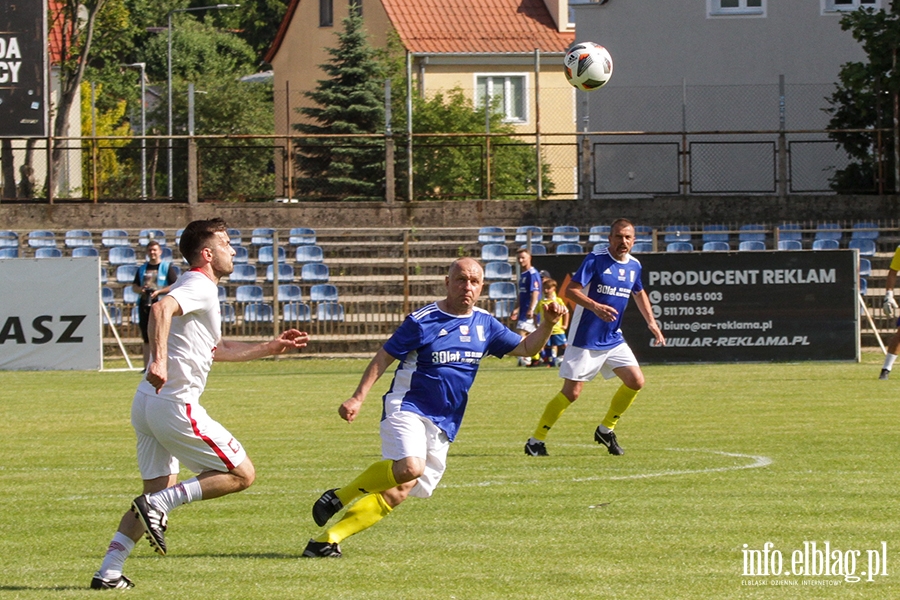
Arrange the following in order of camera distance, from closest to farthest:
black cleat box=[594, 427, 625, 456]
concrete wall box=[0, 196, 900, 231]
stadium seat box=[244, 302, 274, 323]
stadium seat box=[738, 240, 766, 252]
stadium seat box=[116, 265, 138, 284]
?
black cleat box=[594, 427, 625, 456], stadium seat box=[244, 302, 274, 323], stadium seat box=[116, 265, 138, 284], stadium seat box=[738, 240, 766, 252], concrete wall box=[0, 196, 900, 231]

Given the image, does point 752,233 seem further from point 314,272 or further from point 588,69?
point 588,69

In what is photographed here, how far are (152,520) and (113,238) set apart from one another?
76.7 feet

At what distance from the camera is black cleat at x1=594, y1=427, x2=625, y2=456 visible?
37.4 ft

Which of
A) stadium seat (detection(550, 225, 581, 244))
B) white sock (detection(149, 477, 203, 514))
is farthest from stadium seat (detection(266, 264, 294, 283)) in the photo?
white sock (detection(149, 477, 203, 514))

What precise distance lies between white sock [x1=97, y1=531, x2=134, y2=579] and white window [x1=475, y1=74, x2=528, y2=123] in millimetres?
42484

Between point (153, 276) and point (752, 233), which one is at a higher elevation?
point (752, 233)

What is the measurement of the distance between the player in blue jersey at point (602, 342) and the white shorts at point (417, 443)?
4173mm

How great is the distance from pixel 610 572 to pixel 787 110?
29.4m

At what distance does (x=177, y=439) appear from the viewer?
6.50 metres

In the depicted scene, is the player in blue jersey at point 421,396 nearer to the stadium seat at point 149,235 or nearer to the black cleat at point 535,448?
the black cleat at point 535,448

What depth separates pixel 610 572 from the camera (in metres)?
6.62

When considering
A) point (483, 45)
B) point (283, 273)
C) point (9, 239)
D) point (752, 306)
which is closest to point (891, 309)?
point (752, 306)

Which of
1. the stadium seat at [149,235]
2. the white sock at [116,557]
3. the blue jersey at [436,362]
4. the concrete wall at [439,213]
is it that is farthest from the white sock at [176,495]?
the concrete wall at [439,213]

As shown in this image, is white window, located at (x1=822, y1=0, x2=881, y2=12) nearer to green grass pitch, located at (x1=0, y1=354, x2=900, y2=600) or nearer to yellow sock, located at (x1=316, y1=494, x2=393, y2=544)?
green grass pitch, located at (x1=0, y1=354, x2=900, y2=600)
